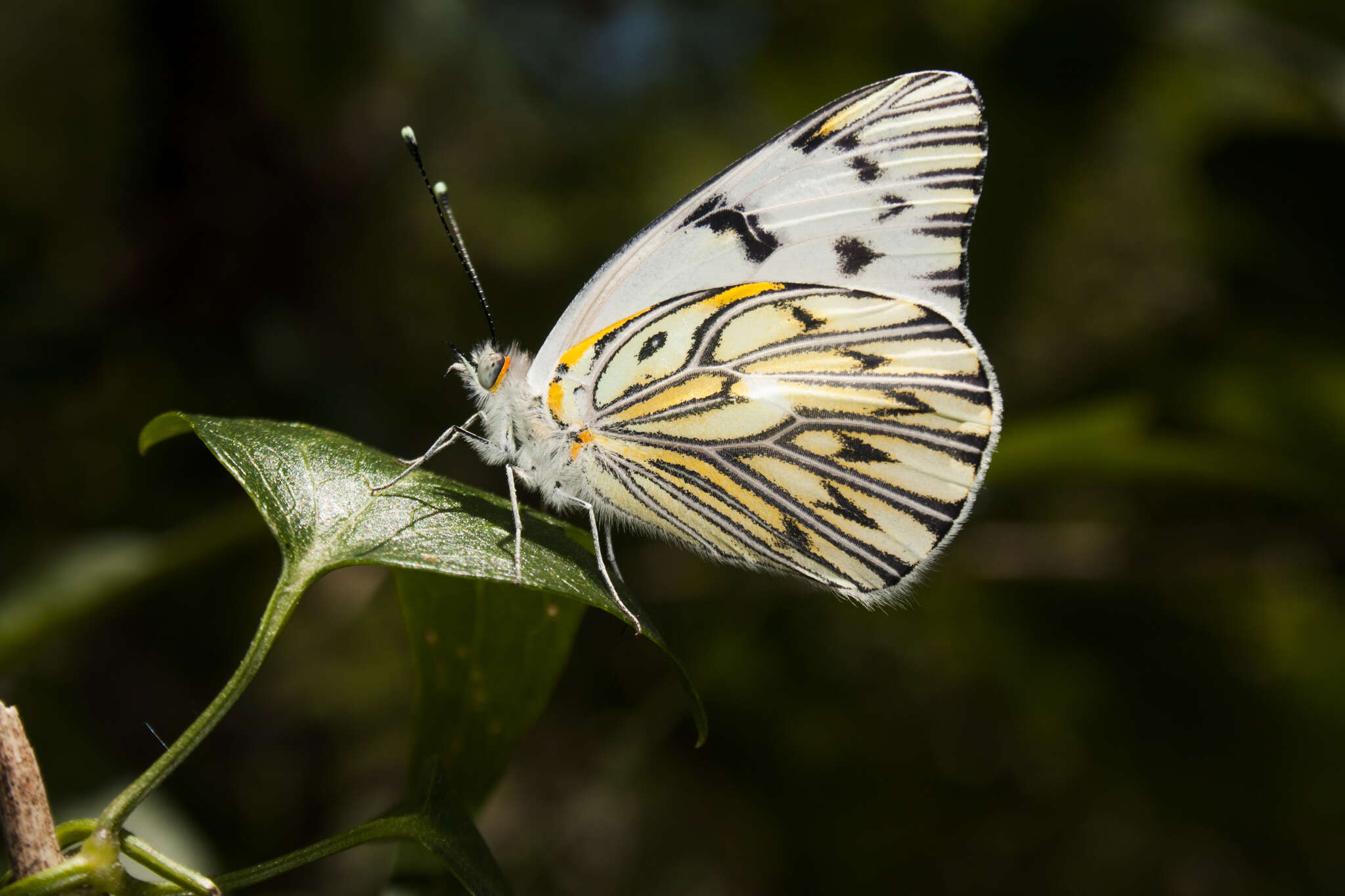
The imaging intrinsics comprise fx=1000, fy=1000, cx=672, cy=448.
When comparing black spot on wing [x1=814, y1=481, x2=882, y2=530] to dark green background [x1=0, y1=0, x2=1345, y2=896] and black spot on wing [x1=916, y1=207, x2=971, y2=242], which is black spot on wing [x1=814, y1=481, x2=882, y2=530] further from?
dark green background [x1=0, y1=0, x2=1345, y2=896]

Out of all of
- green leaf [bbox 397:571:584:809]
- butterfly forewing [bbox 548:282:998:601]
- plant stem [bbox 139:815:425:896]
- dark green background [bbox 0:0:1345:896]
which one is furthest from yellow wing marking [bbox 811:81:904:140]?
plant stem [bbox 139:815:425:896]

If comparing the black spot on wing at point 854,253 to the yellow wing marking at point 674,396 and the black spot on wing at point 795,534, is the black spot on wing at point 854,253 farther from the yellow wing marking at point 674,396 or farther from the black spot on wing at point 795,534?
the black spot on wing at point 795,534

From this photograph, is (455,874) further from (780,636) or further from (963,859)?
(963,859)

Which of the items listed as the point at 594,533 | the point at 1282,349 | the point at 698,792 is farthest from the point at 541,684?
the point at 1282,349

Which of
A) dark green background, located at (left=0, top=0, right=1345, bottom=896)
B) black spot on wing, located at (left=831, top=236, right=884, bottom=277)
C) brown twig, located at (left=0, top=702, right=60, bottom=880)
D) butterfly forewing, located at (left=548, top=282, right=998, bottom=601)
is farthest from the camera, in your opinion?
dark green background, located at (left=0, top=0, right=1345, bottom=896)

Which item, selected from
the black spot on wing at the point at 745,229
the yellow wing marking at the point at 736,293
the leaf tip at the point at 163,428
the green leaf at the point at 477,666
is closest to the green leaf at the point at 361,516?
the leaf tip at the point at 163,428

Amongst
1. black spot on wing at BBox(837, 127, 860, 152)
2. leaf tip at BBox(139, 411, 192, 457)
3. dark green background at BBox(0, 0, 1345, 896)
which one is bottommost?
dark green background at BBox(0, 0, 1345, 896)
